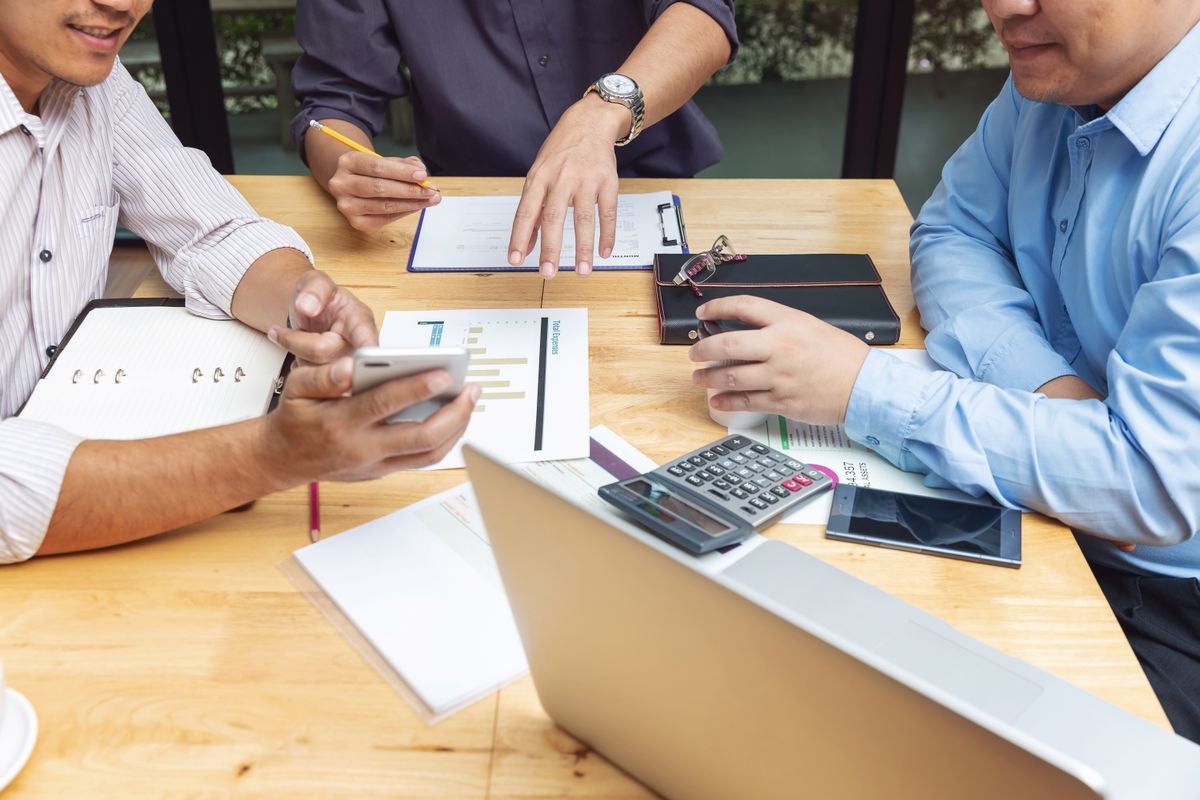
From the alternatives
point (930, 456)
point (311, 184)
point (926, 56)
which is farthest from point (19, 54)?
point (926, 56)

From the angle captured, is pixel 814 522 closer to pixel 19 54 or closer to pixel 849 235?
pixel 849 235

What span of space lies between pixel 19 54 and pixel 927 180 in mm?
2753

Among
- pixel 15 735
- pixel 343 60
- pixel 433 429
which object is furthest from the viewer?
pixel 343 60

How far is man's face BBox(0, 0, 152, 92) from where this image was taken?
1.08 m

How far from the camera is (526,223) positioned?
1.24m

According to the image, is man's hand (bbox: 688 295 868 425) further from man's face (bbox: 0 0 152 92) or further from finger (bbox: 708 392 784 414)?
man's face (bbox: 0 0 152 92)

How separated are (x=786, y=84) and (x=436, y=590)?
267 centimetres

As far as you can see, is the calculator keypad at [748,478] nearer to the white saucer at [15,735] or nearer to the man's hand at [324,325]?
the man's hand at [324,325]

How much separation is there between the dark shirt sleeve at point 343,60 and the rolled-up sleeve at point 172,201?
13.4 inches

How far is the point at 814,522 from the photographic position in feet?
3.05

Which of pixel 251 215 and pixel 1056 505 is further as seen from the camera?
pixel 251 215

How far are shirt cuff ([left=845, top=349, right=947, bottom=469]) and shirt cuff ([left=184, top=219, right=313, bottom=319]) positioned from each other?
75 cm

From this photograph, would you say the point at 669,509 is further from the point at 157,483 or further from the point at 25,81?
the point at 25,81

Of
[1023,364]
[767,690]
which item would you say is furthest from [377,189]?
[767,690]
